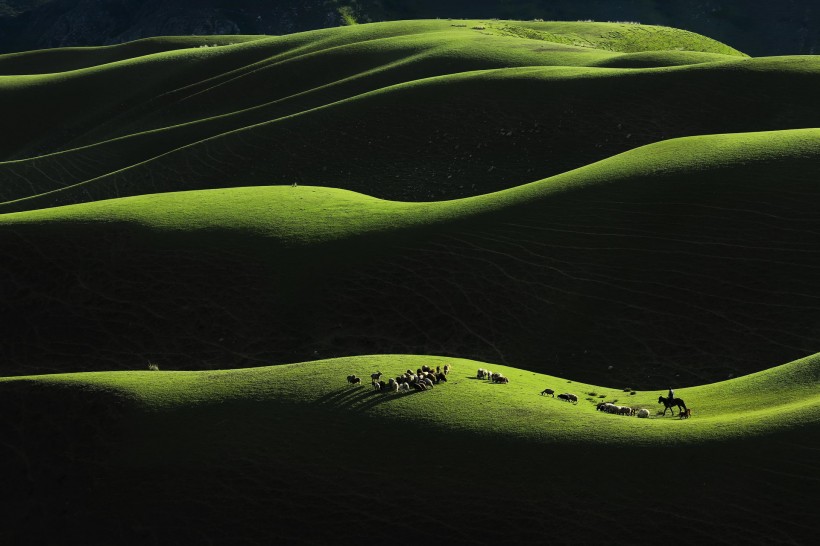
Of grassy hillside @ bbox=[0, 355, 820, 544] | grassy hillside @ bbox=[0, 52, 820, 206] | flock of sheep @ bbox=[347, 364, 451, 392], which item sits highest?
grassy hillside @ bbox=[0, 52, 820, 206]

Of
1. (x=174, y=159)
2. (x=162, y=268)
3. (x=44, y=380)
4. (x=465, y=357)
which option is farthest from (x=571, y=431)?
(x=174, y=159)

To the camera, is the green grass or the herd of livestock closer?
the green grass

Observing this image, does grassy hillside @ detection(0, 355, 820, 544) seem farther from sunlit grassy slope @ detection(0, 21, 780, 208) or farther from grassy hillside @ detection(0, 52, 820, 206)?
sunlit grassy slope @ detection(0, 21, 780, 208)

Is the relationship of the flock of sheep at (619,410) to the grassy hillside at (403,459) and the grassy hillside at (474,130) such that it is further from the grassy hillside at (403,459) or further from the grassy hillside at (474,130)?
the grassy hillside at (474,130)

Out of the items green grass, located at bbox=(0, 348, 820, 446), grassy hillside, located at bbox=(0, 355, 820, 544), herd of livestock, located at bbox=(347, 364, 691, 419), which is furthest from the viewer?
herd of livestock, located at bbox=(347, 364, 691, 419)

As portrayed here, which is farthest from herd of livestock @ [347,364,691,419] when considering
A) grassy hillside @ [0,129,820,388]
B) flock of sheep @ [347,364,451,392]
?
grassy hillside @ [0,129,820,388]

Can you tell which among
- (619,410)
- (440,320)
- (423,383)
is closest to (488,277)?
(440,320)

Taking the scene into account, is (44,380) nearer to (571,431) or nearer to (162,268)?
(162,268)

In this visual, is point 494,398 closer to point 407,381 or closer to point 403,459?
point 407,381
